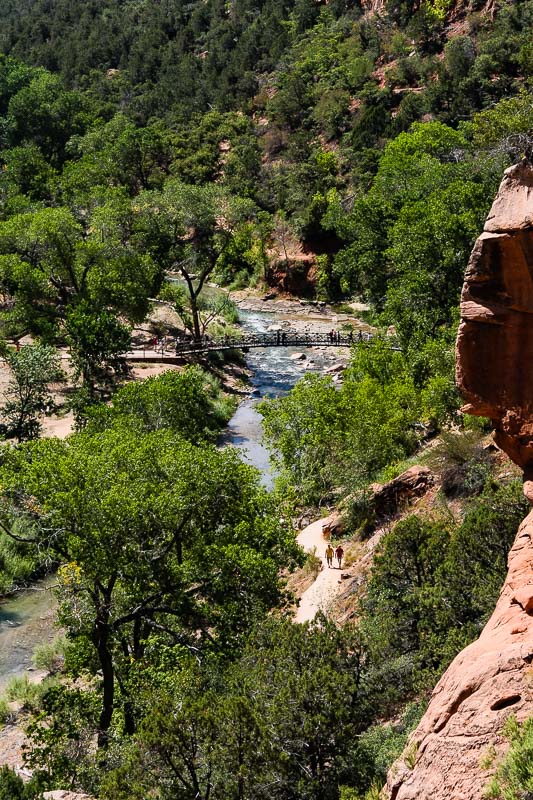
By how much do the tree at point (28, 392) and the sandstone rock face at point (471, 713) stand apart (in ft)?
102

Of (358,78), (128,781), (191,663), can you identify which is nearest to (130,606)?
(191,663)

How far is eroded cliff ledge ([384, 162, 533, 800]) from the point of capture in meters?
8.62

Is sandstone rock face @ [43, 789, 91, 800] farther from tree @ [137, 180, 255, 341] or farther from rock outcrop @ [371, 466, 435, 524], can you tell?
tree @ [137, 180, 255, 341]

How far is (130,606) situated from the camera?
62.1 ft


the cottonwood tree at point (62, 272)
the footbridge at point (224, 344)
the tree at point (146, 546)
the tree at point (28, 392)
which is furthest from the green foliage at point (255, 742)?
the cottonwood tree at point (62, 272)

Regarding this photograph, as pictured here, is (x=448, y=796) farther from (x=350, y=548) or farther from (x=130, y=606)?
(x=350, y=548)

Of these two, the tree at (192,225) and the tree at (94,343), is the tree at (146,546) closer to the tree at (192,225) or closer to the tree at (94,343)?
the tree at (94,343)

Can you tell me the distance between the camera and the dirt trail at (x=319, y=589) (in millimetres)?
22802

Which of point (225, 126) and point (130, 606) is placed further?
point (225, 126)

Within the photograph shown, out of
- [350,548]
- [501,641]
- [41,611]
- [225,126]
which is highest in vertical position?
[225,126]

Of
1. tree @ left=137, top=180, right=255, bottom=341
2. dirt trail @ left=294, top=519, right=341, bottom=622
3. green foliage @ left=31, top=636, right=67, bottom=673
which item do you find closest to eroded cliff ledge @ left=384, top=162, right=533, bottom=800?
dirt trail @ left=294, top=519, right=341, bottom=622

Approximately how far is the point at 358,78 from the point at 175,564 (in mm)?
82085

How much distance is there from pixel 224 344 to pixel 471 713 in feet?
146

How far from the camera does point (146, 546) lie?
18906 millimetres
